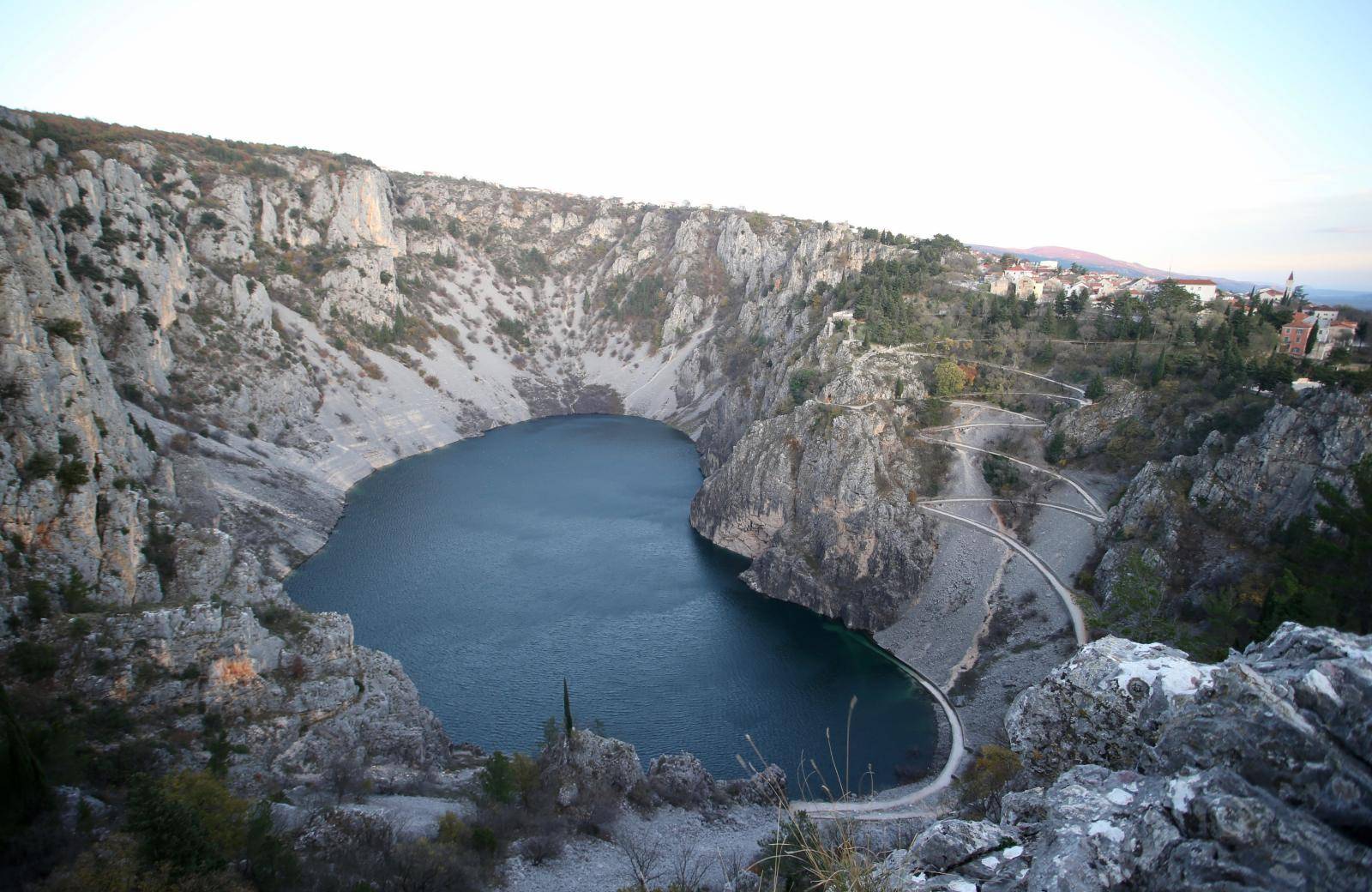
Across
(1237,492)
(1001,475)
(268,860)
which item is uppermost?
(1237,492)

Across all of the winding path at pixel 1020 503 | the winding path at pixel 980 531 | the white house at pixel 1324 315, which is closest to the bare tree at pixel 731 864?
the winding path at pixel 980 531

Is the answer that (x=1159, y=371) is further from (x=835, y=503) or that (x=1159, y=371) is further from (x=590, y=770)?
(x=590, y=770)

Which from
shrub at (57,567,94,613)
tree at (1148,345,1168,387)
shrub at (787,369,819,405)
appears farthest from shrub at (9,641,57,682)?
tree at (1148,345,1168,387)

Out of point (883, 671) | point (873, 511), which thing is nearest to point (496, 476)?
point (873, 511)

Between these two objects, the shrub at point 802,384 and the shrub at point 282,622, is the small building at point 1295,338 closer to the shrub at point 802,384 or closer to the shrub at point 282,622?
the shrub at point 802,384

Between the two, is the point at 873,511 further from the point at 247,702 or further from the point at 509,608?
the point at 247,702

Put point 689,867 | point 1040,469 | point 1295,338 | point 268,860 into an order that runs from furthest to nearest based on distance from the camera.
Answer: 1. point 1040,469
2. point 1295,338
3. point 689,867
4. point 268,860

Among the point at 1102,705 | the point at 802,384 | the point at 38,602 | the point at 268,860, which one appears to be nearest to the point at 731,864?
the point at 268,860
